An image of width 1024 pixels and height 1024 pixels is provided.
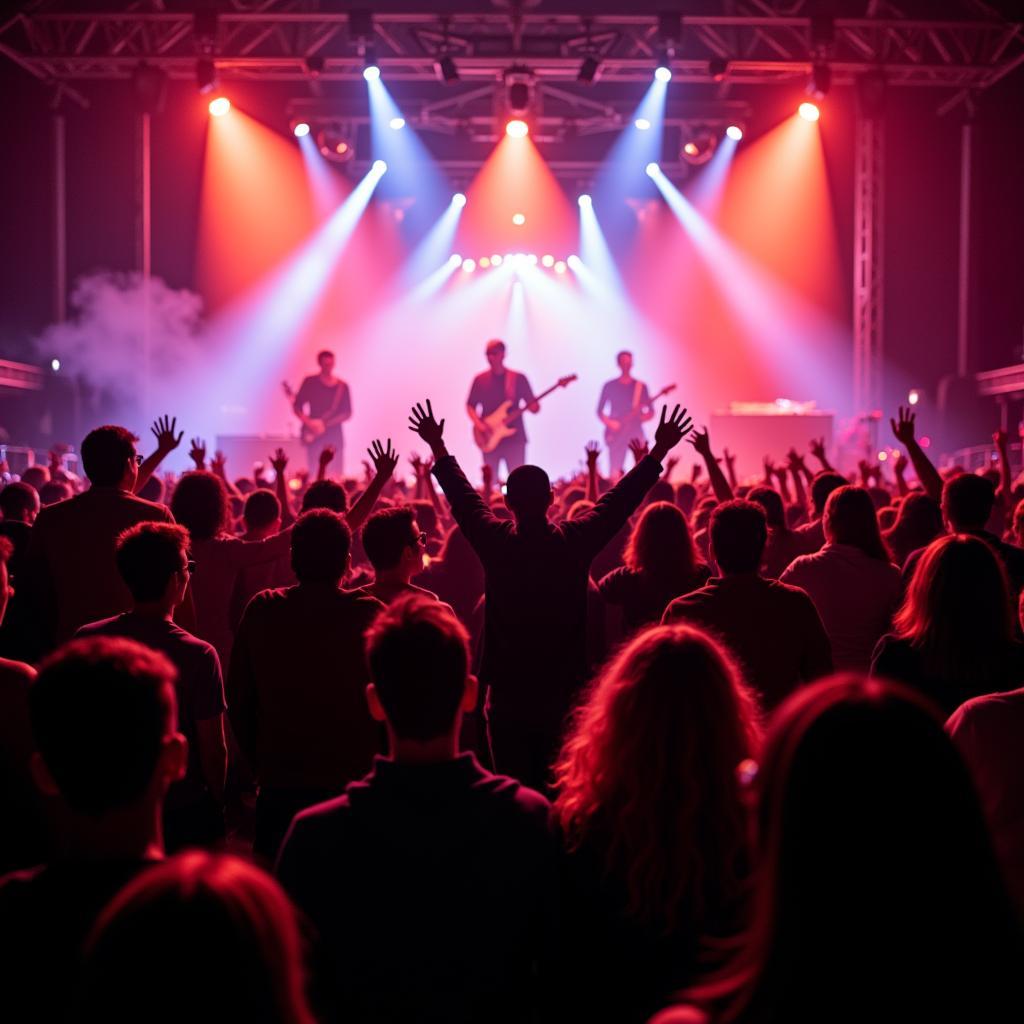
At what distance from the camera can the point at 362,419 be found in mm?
20859

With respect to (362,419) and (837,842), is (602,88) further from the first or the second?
(837,842)

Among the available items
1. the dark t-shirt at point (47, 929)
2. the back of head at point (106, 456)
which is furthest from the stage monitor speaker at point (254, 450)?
the dark t-shirt at point (47, 929)

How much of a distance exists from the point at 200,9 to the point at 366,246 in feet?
22.2

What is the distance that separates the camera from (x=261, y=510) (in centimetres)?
499

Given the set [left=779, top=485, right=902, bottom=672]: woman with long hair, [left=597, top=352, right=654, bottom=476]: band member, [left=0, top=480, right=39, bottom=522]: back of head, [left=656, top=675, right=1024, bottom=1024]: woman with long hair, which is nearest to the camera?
[left=656, top=675, right=1024, bottom=1024]: woman with long hair

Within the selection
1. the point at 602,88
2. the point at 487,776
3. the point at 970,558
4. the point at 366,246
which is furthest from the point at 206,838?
the point at 366,246

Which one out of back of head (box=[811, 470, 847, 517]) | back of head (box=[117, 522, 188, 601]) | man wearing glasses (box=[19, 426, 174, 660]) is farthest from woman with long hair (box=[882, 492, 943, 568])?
back of head (box=[117, 522, 188, 601])

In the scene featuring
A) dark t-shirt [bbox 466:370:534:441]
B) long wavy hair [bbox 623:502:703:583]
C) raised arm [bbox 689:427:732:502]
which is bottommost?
long wavy hair [bbox 623:502:703:583]

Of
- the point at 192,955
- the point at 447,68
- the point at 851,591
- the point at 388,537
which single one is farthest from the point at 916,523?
the point at 447,68

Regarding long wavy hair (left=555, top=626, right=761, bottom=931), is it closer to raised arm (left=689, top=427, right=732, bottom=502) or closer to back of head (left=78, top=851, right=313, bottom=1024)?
back of head (left=78, top=851, right=313, bottom=1024)

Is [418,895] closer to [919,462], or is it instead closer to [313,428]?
[919,462]

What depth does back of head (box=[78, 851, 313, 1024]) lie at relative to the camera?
41.3 inches

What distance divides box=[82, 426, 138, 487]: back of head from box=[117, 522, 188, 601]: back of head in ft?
4.02

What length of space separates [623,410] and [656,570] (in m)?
9.27
